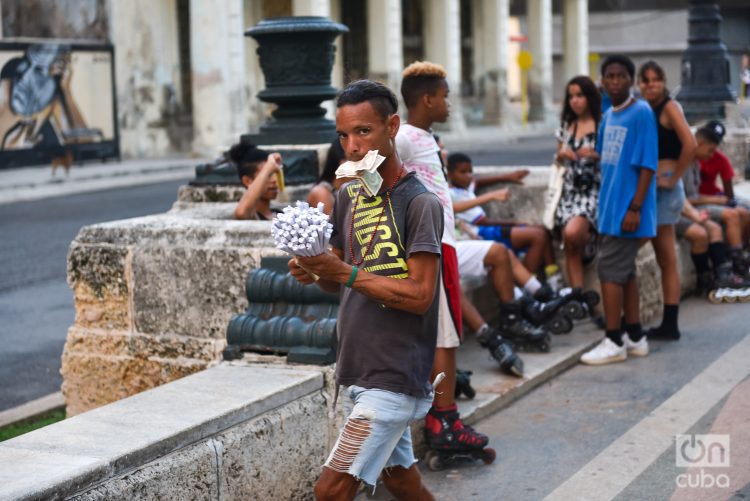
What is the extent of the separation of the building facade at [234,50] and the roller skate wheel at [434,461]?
21182 mm

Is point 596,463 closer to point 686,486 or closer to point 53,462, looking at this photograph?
point 686,486

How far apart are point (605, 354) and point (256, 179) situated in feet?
7.61

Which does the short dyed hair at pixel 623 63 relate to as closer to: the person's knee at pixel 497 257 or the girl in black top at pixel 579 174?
the girl in black top at pixel 579 174

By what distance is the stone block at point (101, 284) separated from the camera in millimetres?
5922

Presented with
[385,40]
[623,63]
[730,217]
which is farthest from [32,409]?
[385,40]

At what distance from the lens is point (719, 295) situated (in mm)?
8922

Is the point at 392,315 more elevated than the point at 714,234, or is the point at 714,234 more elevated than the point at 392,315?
the point at 392,315

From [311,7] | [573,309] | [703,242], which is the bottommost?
[573,309]

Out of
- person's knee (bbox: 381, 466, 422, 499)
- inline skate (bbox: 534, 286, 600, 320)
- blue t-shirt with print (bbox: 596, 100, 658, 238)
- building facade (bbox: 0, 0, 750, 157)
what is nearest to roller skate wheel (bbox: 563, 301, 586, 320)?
inline skate (bbox: 534, 286, 600, 320)

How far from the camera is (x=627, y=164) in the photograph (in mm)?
6961

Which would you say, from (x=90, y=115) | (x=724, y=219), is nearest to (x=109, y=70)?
(x=90, y=115)

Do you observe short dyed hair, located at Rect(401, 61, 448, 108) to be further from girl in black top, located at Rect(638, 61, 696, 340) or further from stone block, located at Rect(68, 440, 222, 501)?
girl in black top, located at Rect(638, 61, 696, 340)

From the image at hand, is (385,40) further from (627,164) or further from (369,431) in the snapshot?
(369,431)

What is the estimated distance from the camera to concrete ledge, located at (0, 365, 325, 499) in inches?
138
